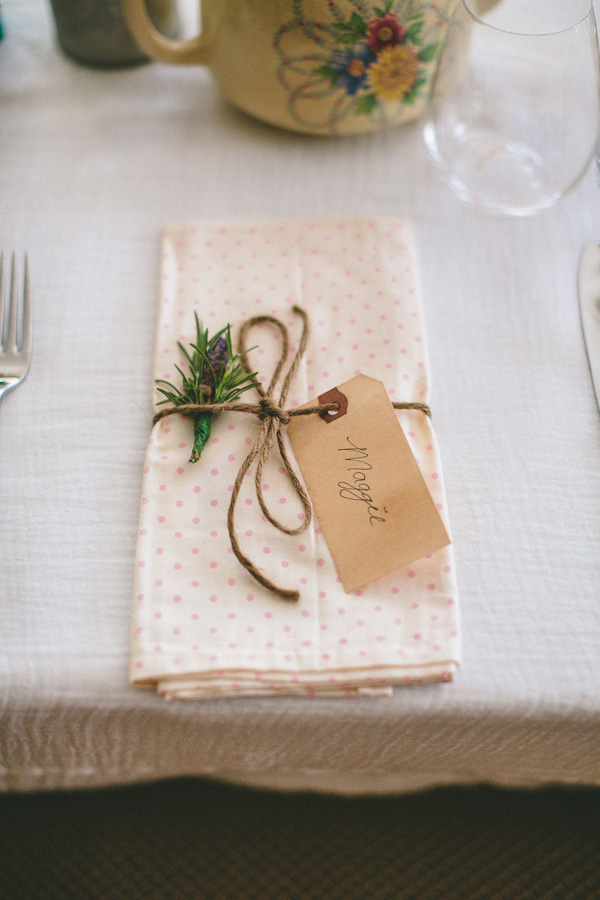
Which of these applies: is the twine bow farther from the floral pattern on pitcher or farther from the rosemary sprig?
the floral pattern on pitcher

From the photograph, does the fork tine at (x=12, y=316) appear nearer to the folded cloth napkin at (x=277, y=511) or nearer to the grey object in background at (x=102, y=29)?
the folded cloth napkin at (x=277, y=511)

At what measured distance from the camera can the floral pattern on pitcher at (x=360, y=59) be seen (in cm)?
57

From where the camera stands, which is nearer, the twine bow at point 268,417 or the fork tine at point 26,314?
the twine bow at point 268,417

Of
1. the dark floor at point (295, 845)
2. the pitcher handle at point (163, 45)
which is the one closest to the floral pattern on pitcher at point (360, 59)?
the pitcher handle at point (163, 45)

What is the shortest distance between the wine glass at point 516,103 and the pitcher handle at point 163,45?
9.7 inches

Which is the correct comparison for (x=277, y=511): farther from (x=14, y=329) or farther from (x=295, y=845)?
(x=295, y=845)

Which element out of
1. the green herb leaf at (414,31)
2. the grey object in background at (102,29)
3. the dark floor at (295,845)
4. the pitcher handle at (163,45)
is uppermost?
the grey object in background at (102,29)

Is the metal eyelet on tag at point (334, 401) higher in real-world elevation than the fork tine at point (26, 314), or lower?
lower

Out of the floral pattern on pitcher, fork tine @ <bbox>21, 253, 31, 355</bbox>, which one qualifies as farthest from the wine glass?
fork tine @ <bbox>21, 253, 31, 355</bbox>

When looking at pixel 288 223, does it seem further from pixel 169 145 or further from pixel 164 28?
pixel 164 28

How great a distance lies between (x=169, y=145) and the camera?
0.71 metres

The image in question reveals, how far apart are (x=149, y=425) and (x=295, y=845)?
0.53 metres

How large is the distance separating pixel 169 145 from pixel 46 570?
492 millimetres

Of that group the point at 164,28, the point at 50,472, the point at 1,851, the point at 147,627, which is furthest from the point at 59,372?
the point at 1,851
